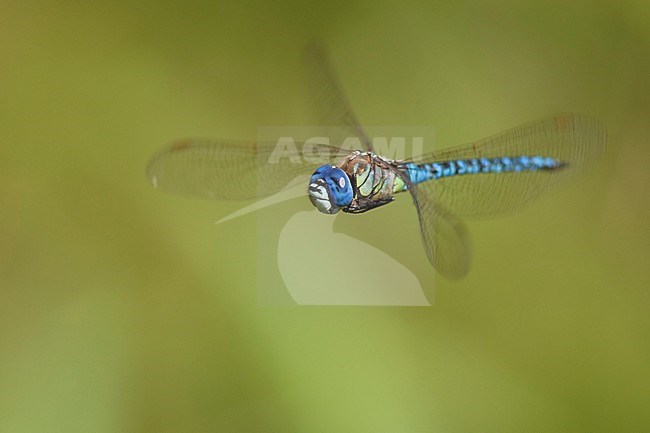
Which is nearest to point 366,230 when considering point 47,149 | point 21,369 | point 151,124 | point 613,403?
point 151,124

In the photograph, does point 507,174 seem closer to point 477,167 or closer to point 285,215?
point 477,167

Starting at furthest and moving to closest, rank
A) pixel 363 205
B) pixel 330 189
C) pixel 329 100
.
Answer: pixel 329 100 → pixel 363 205 → pixel 330 189

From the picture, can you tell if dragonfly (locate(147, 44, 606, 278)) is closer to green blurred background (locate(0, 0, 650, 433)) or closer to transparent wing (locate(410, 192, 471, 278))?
transparent wing (locate(410, 192, 471, 278))

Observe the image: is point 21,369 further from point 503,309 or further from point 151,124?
point 503,309

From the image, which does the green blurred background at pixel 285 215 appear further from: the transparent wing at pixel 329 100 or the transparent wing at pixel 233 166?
the transparent wing at pixel 233 166

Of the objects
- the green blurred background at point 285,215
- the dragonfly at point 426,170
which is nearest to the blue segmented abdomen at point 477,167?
the dragonfly at point 426,170

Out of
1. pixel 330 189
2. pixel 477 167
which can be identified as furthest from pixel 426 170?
pixel 330 189
